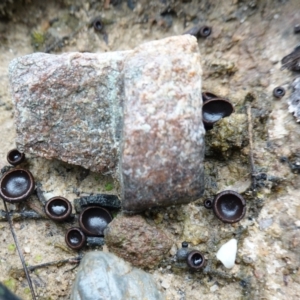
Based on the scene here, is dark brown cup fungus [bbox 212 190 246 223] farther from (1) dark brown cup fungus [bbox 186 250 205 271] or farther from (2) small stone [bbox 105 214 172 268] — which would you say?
(2) small stone [bbox 105 214 172 268]

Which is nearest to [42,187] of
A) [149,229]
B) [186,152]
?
[149,229]

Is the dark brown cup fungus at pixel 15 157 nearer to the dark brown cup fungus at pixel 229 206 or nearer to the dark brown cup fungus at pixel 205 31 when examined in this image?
the dark brown cup fungus at pixel 229 206

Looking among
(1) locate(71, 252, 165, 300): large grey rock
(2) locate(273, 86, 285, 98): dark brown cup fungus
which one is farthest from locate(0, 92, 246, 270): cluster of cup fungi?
(2) locate(273, 86, 285, 98): dark brown cup fungus

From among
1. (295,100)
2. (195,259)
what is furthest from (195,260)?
(295,100)

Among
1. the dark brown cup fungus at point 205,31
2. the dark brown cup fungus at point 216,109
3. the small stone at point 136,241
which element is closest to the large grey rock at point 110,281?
the small stone at point 136,241

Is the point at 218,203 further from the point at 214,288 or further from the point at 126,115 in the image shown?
the point at 126,115
